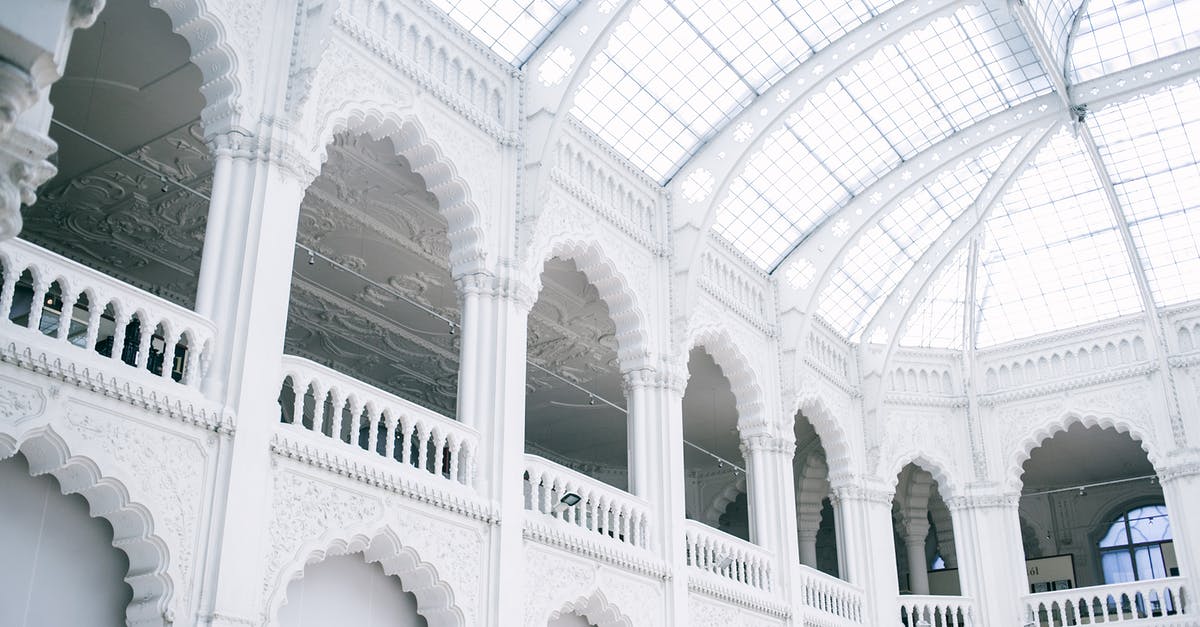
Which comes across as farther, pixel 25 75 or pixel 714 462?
pixel 714 462

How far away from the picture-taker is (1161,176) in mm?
25031

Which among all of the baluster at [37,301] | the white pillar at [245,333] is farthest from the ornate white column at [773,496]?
the baluster at [37,301]

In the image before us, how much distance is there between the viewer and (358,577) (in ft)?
47.8

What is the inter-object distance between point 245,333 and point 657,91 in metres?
9.93

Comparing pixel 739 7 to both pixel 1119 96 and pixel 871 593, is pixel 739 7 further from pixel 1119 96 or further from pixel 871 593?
pixel 871 593

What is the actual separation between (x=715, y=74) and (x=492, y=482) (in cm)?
892

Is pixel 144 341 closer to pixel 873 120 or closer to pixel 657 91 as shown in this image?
pixel 657 91

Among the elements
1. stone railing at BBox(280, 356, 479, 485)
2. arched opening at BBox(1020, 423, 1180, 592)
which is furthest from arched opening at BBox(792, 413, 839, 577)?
stone railing at BBox(280, 356, 479, 485)

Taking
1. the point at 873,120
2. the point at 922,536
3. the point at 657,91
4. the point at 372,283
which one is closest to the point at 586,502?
the point at 372,283

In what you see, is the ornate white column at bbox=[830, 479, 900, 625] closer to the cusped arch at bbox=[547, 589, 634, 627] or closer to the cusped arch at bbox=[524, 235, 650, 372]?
the cusped arch at bbox=[524, 235, 650, 372]

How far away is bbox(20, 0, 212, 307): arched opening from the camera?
15.6m

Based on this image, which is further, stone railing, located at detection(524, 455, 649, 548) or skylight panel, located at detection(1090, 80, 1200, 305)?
skylight panel, located at detection(1090, 80, 1200, 305)

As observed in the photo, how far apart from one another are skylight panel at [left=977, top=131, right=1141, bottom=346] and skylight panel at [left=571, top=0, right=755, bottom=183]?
27.9 ft

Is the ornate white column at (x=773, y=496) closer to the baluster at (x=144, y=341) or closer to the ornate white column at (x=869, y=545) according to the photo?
the ornate white column at (x=869, y=545)
